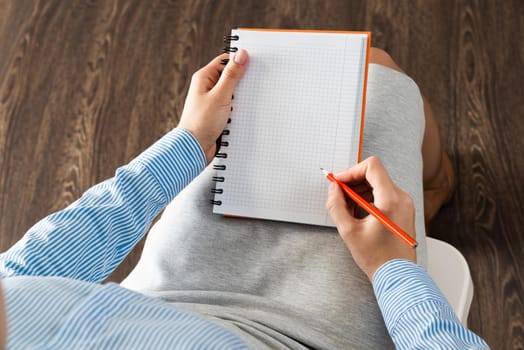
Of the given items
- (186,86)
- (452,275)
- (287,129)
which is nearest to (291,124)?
(287,129)

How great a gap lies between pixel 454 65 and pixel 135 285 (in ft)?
3.17

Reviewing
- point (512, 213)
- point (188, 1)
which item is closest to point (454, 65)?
point (512, 213)

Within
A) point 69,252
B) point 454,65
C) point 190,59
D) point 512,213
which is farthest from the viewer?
point 190,59

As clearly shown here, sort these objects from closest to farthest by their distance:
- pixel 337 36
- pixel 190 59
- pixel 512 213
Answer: pixel 337 36, pixel 512 213, pixel 190 59

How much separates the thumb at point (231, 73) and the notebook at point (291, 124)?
0.01 m

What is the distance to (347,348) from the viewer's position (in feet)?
2.03

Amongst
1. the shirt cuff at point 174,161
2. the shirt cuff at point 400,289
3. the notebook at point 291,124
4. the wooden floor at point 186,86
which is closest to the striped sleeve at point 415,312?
the shirt cuff at point 400,289

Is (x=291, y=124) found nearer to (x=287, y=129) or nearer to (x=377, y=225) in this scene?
(x=287, y=129)

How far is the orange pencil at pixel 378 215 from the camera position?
1.93 ft

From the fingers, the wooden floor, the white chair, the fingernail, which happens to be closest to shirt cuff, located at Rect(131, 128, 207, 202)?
the fingernail

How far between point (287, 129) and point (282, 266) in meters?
0.19

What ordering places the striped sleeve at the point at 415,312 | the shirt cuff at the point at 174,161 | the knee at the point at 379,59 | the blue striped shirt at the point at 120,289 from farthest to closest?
the knee at the point at 379,59, the shirt cuff at the point at 174,161, the striped sleeve at the point at 415,312, the blue striped shirt at the point at 120,289

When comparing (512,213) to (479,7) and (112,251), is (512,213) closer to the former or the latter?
(479,7)

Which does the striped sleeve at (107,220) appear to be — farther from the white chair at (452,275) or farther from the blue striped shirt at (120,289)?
the white chair at (452,275)
